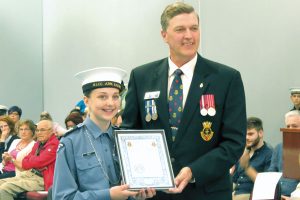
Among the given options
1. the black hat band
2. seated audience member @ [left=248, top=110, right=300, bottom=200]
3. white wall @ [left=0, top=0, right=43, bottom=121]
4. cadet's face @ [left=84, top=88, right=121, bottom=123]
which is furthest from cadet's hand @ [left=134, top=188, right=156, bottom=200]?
white wall @ [left=0, top=0, right=43, bottom=121]

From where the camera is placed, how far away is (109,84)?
2.75m

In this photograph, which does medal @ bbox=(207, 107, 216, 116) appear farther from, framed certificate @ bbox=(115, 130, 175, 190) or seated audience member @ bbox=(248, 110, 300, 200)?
seated audience member @ bbox=(248, 110, 300, 200)

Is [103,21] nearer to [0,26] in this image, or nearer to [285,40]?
[0,26]

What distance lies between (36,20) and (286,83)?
22.7 feet

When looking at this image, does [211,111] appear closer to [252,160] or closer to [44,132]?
[252,160]

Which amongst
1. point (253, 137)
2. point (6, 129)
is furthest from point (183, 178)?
point (6, 129)

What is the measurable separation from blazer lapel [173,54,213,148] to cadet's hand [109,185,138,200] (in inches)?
13.6

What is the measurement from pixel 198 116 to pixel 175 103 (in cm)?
13

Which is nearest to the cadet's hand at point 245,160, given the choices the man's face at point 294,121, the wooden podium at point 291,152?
the man's face at point 294,121

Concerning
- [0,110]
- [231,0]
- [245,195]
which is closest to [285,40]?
[231,0]

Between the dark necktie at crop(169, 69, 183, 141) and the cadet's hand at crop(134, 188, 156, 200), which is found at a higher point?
the dark necktie at crop(169, 69, 183, 141)

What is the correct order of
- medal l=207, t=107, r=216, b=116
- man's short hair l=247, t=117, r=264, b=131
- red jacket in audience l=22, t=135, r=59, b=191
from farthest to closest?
red jacket in audience l=22, t=135, r=59, b=191, man's short hair l=247, t=117, r=264, b=131, medal l=207, t=107, r=216, b=116

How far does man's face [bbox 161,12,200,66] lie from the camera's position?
2.71m

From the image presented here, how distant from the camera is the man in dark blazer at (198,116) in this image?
8.74ft
